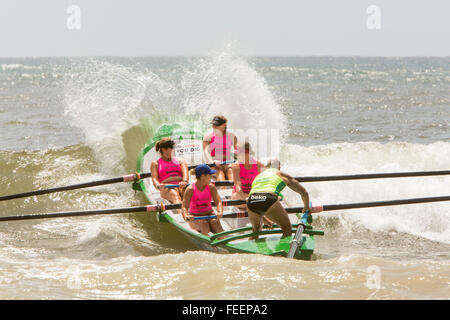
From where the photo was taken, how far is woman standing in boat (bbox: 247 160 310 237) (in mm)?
6238

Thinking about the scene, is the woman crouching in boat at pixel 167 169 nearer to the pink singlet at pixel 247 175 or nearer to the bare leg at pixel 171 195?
the bare leg at pixel 171 195

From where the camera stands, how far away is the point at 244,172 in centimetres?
765

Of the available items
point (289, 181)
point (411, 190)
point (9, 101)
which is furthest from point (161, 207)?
point (9, 101)

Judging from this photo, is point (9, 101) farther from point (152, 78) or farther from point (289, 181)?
point (289, 181)

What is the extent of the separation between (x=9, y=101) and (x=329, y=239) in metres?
22.6

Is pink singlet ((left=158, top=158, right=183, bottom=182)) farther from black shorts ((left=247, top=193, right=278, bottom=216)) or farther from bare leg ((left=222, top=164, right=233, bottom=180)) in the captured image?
black shorts ((left=247, top=193, right=278, bottom=216))

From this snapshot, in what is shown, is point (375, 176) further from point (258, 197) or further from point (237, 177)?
point (258, 197)

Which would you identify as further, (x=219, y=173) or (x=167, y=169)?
(x=219, y=173)

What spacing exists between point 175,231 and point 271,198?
2.58 metres

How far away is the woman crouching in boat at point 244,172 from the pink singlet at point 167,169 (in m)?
1.17

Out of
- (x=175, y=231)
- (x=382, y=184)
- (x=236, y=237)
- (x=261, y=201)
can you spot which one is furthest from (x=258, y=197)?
(x=382, y=184)

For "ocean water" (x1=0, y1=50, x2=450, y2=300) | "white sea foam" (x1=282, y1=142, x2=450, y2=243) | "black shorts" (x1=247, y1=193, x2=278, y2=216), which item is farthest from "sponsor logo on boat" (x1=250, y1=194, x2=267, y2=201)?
"white sea foam" (x1=282, y1=142, x2=450, y2=243)

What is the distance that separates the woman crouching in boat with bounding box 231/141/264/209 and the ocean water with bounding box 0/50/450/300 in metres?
1.11

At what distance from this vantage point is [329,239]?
27.7 ft
